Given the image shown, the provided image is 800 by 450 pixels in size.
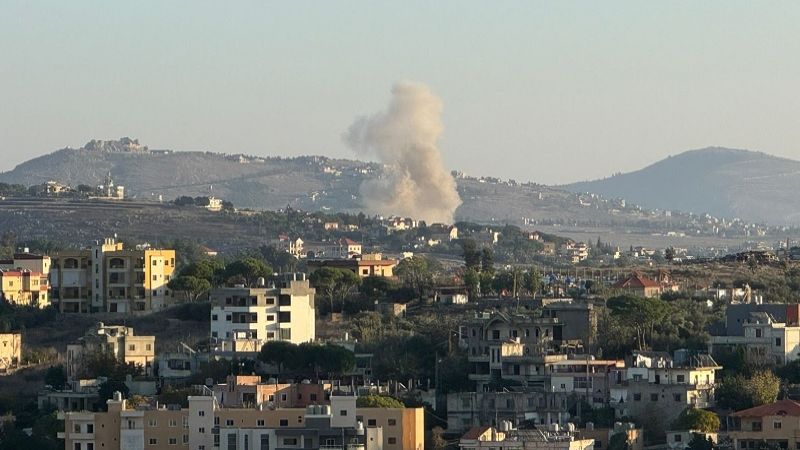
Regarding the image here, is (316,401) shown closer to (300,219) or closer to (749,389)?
(749,389)

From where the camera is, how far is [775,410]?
181 ft

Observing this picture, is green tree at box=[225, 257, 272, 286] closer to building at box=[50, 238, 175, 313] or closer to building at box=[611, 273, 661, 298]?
building at box=[50, 238, 175, 313]

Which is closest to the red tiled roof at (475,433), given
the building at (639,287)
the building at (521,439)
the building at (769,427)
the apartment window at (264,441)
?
the building at (521,439)

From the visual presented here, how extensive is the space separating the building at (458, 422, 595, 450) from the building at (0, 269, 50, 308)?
89.2 feet

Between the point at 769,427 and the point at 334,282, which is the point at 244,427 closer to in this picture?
the point at 769,427

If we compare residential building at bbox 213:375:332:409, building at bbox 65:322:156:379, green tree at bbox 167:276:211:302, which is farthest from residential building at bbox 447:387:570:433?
green tree at bbox 167:276:211:302

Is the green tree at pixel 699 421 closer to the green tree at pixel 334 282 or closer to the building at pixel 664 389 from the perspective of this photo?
the building at pixel 664 389

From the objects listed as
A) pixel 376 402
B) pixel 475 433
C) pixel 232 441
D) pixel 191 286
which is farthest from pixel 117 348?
pixel 475 433

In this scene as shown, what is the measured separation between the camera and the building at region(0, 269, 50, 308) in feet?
263

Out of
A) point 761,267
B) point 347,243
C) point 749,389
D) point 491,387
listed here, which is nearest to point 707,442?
point 749,389

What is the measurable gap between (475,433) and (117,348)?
49.5 ft

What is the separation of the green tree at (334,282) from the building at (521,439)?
20270 mm

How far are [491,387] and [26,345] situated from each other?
16.6 metres

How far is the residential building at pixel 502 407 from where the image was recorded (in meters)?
58.0
